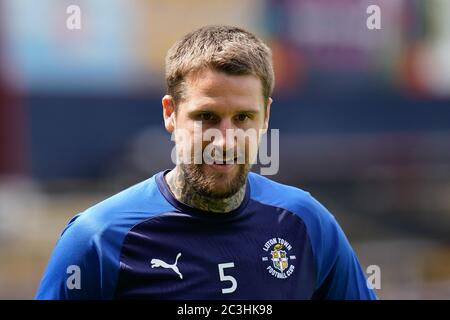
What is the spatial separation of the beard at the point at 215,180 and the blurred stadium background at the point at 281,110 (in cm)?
1120

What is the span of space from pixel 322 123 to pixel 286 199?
1515cm

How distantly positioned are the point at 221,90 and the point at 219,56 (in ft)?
0.50

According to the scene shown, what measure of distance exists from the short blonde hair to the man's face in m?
0.04

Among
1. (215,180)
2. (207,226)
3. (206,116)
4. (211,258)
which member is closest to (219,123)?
(206,116)

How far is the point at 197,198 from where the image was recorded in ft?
11.6

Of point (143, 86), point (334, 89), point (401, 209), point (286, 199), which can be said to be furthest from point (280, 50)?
point (286, 199)

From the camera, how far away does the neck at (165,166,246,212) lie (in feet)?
11.6

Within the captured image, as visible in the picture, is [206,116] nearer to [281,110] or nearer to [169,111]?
[169,111]

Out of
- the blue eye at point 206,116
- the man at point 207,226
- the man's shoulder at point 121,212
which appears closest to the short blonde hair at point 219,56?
the man at point 207,226

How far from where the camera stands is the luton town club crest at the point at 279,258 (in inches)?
139

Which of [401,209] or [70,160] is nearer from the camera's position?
[401,209]

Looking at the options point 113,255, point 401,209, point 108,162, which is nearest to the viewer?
Answer: point 113,255

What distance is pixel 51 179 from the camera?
17453mm
